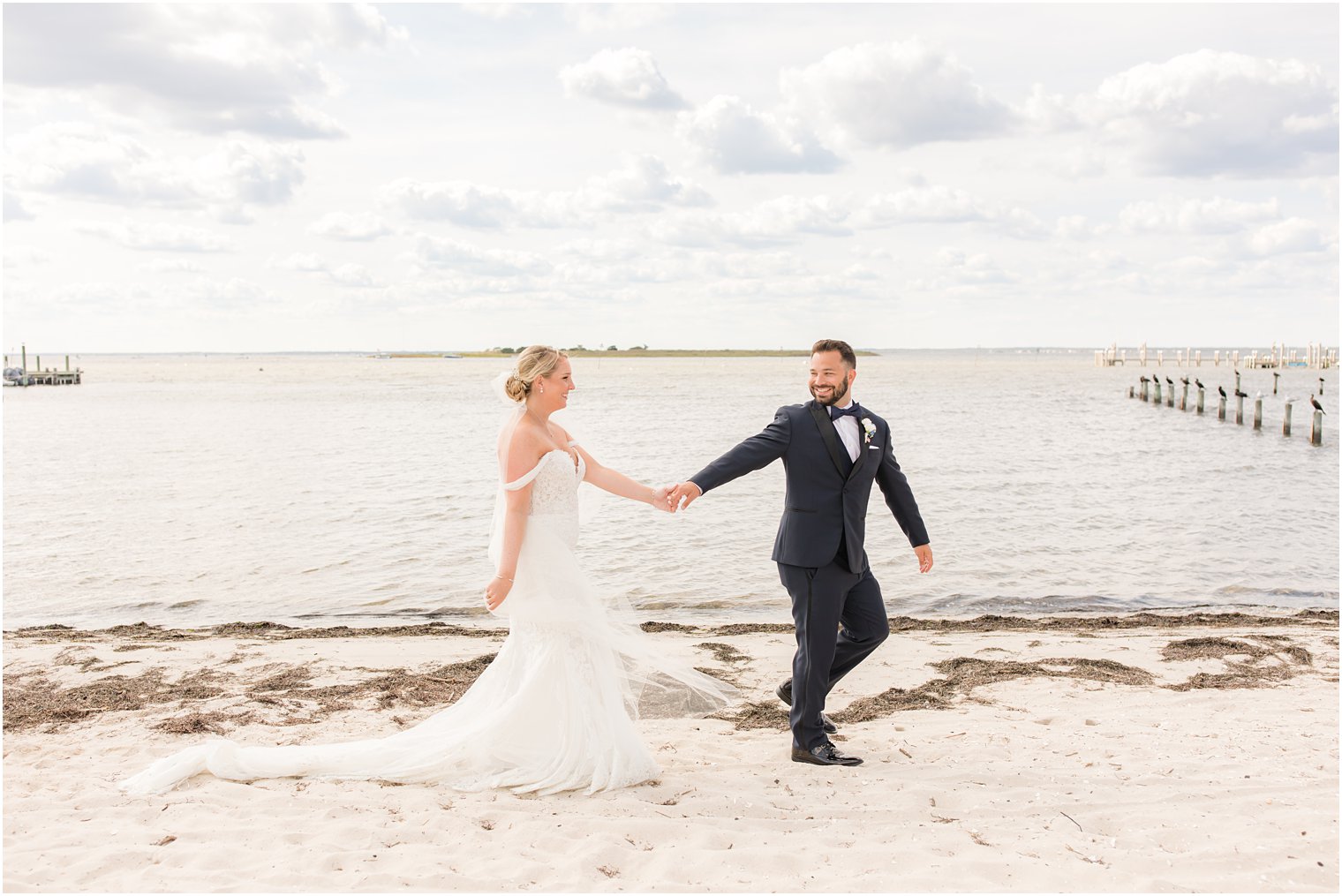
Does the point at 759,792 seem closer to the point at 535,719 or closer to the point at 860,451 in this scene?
the point at 535,719

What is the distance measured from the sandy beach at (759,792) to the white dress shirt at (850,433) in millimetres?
1906

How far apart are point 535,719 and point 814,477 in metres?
2.12

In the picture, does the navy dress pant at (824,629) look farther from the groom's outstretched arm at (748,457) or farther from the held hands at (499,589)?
the held hands at (499,589)

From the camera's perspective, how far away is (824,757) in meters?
5.68

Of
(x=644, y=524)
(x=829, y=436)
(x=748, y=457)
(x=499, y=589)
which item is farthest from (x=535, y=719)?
(x=644, y=524)

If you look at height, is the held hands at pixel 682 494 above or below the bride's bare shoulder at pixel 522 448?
below

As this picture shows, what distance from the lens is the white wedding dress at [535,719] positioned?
5285mm

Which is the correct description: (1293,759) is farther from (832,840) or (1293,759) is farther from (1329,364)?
(1329,364)

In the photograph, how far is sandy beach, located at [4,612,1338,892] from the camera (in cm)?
424

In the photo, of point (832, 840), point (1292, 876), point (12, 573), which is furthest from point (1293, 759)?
point (12, 573)

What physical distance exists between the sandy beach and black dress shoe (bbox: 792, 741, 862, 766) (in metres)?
0.09

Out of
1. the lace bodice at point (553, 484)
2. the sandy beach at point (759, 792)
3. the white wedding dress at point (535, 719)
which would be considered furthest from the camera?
the lace bodice at point (553, 484)

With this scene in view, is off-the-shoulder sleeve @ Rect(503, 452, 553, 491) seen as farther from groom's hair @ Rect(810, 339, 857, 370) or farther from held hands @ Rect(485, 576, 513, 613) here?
groom's hair @ Rect(810, 339, 857, 370)

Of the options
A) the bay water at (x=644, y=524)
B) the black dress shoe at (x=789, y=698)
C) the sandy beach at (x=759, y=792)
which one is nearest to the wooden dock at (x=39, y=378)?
the bay water at (x=644, y=524)
